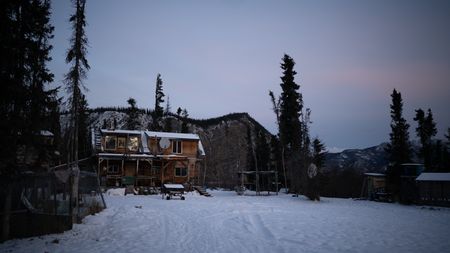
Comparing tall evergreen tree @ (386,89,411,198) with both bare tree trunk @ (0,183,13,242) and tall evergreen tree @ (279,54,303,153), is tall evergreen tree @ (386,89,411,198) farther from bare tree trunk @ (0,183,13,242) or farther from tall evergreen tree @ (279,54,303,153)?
bare tree trunk @ (0,183,13,242)

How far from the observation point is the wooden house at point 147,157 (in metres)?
37.4

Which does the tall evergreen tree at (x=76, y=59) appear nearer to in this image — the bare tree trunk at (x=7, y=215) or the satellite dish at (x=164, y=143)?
the bare tree trunk at (x=7, y=215)

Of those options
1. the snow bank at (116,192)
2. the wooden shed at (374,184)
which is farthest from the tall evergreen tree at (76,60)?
the wooden shed at (374,184)

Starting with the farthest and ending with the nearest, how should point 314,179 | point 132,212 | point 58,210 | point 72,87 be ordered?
point 314,179, point 132,212, point 72,87, point 58,210

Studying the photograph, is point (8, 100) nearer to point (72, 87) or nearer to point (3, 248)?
point (3, 248)

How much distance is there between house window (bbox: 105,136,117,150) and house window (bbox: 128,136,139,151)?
158cm

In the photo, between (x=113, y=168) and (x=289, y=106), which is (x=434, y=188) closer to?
(x=289, y=106)

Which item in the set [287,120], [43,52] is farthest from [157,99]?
[43,52]

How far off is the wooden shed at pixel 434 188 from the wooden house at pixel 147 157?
22740mm

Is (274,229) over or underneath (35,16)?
underneath

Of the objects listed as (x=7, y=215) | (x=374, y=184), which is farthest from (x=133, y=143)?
(x=7, y=215)

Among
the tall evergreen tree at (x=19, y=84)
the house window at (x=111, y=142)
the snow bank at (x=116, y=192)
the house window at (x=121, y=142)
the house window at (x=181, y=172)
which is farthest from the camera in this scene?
the house window at (x=181, y=172)

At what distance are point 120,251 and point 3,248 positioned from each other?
12.1ft

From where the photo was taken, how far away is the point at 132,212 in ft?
62.1
